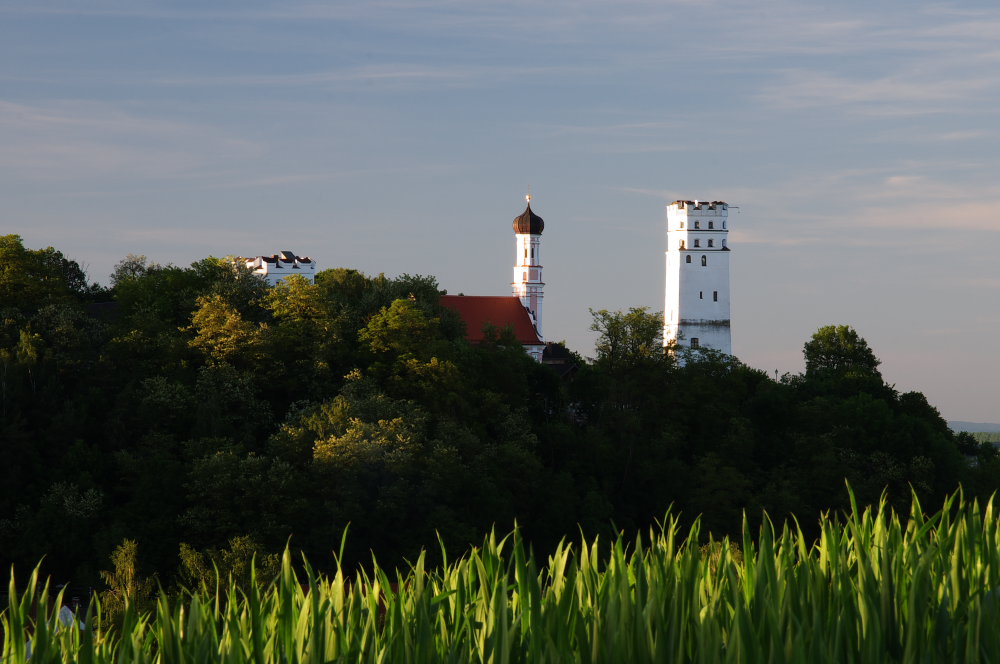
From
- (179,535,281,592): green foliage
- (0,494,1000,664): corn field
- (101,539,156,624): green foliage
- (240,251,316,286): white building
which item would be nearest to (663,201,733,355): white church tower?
(240,251,316,286): white building

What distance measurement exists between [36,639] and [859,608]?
560 centimetres

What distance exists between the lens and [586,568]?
384 inches

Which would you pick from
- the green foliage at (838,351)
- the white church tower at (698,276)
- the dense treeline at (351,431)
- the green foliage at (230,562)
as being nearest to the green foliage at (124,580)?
the dense treeline at (351,431)

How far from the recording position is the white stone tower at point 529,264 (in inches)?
4008

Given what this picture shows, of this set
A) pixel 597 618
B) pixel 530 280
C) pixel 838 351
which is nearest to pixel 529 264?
pixel 530 280

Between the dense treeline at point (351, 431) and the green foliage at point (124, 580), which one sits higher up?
the dense treeline at point (351, 431)

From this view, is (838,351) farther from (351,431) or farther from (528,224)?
(351,431)

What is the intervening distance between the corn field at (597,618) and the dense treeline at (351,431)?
36.3m

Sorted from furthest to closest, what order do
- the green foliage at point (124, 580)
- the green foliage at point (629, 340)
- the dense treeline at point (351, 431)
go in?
1. the green foliage at point (629, 340)
2. the dense treeline at point (351, 431)
3. the green foliage at point (124, 580)

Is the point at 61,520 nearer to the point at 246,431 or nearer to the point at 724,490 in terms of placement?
the point at 246,431

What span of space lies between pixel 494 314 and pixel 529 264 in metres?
16.9

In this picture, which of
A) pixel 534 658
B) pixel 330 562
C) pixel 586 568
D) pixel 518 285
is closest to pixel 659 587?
pixel 586 568

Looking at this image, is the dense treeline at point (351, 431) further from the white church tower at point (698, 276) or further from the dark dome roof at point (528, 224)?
the dark dome roof at point (528, 224)

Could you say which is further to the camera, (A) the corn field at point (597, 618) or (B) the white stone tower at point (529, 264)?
(B) the white stone tower at point (529, 264)
